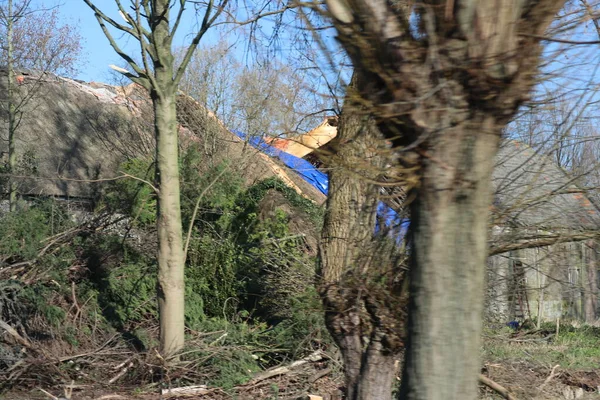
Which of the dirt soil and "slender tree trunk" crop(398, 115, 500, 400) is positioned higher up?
"slender tree trunk" crop(398, 115, 500, 400)

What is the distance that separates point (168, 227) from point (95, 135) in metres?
10.5

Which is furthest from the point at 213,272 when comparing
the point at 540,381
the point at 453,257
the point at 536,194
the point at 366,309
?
the point at 453,257

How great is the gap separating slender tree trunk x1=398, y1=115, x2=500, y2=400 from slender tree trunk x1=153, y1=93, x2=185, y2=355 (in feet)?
20.4

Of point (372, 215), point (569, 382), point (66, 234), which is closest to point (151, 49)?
point (66, 234)

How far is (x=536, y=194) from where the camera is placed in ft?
19.9

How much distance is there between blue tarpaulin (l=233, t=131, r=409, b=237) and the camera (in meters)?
5.80

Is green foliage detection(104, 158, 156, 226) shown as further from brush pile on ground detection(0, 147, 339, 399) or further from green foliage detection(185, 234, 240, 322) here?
green foliage detection(185, 234, 240, 322)

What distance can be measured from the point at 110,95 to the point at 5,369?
13378 millimetres

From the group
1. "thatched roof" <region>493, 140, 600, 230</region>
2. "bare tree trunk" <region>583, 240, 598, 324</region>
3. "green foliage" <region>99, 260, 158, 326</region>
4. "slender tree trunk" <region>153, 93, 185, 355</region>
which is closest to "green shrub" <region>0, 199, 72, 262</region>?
"green foliage" <region>99, 260, 158, 326</region>

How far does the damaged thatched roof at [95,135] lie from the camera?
16516 mm

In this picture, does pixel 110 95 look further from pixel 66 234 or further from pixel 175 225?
pixel 175 225

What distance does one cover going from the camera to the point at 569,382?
1077 centimetres

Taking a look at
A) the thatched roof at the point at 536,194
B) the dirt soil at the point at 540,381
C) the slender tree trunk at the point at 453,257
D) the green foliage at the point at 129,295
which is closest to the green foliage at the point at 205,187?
the green foliage at the point at 129,295

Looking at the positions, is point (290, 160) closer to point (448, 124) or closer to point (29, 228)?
point (29, 228)
